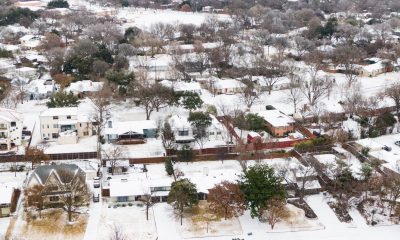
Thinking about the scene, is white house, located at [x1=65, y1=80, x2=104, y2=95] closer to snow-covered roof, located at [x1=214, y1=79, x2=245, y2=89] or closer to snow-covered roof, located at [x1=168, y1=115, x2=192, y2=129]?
snow-covered roof, located at [x1=168, y1=115, x2=192, y2=129]

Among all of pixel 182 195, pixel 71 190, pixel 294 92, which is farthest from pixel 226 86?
pixel 71 190

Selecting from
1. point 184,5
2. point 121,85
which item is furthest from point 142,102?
point 184,5

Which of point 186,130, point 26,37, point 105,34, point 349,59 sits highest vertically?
point 105,34

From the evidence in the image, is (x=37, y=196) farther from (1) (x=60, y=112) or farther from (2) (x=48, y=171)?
(1) (x=60, y=112)

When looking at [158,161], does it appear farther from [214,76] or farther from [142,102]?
[214,76]

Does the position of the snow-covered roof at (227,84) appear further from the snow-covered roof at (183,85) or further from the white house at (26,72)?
the white house at (26,72)

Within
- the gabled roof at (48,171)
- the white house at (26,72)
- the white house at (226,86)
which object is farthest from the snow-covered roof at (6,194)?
the white house at (26,72)

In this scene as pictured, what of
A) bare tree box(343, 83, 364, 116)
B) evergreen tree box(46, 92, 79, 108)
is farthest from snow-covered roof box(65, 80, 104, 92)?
bare tree box(343, 83, 364, 116)
